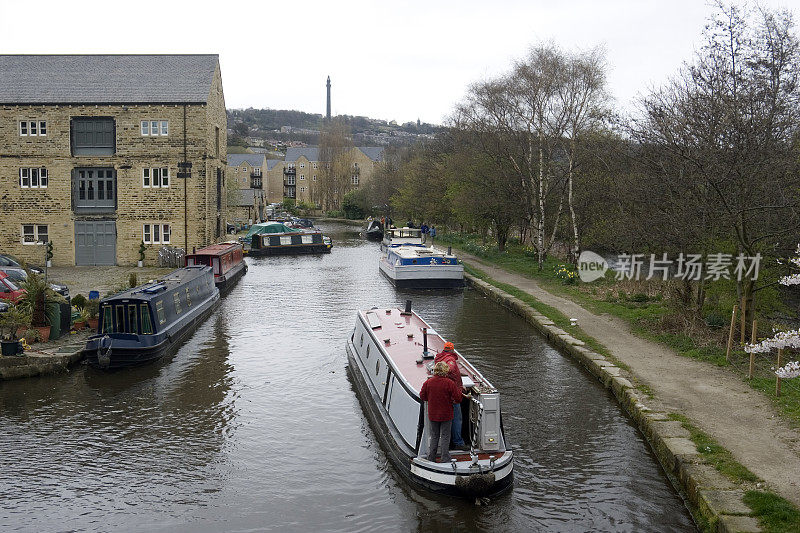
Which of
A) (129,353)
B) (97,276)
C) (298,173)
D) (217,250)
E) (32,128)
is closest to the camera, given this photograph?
(129,353)

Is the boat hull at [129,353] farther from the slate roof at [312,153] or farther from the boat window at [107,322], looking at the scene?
the slate roof at [312,153]

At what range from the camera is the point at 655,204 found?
58.1 ft

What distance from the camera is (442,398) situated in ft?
31.4

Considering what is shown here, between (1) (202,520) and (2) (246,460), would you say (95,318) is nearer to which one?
(2) (246,460)

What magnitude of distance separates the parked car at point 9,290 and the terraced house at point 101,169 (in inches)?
495

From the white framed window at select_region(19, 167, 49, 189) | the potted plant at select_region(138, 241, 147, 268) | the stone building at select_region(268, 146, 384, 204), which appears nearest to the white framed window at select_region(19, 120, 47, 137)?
the white framed window at select_region(19, 167, 49, 189)

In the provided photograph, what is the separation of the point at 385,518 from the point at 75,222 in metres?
29.7

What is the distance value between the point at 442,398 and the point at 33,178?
1221 inches

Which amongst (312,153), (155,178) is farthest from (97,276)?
(312,153)

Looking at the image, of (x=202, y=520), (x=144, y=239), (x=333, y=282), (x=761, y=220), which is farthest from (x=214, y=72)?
(x=202, y=520)

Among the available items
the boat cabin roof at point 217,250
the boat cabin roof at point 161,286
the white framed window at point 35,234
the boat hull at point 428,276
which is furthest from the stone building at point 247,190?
the boat cabin roof at point 161,286

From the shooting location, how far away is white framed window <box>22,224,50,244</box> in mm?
34156

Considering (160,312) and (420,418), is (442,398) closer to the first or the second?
(420,418)

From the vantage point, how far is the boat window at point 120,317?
1689cm
